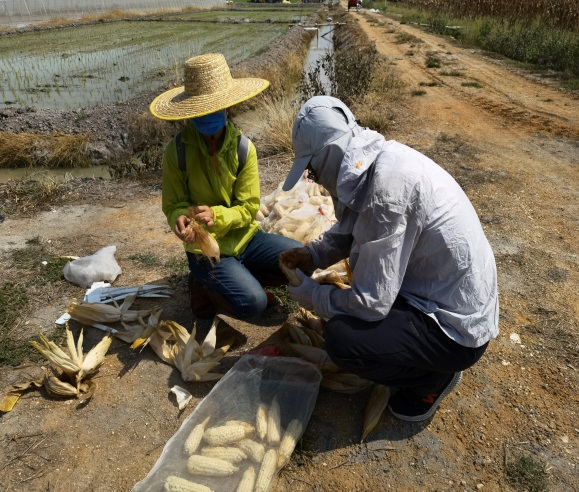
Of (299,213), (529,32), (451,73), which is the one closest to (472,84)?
(451,73)

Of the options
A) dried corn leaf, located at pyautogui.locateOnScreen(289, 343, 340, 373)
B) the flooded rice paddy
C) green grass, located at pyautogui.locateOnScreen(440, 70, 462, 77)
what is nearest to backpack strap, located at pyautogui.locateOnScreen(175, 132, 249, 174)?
dried corn leaf, located at pyautogui.locateOnScreen(289, 343, 340, 373)

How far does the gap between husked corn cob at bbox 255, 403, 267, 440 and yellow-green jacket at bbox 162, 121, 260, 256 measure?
3.39 ft

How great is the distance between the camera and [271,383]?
220 centimetres

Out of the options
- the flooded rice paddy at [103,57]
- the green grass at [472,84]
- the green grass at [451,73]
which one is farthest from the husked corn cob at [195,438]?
the green grass at [451,73]

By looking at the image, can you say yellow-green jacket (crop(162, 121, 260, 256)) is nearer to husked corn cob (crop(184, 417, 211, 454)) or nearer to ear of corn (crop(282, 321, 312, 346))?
ear of corn (crop(282, 321, 312, 346))

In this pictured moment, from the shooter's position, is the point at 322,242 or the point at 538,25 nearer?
the point at 322,242

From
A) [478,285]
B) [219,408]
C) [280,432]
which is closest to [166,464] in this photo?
[219,408]

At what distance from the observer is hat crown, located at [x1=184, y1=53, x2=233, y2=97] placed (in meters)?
2.49

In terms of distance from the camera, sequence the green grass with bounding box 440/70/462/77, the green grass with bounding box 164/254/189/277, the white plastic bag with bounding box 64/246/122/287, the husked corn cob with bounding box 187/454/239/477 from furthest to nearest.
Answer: the green grass with bounding box 440/70/462/77, the green grass with bounding box 164/254/189/277, the white plastic bag with bounding box 64/246/122/287, the husked corn cob with bounding box 187/454/239/477

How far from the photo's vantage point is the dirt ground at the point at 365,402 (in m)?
1.99

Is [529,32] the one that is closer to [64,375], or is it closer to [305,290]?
[305,290]

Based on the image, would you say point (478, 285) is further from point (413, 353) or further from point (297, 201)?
point (297, 201)

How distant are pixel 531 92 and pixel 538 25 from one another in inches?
254

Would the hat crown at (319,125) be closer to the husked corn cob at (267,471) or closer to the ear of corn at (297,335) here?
the ear of corn at (297,335)
